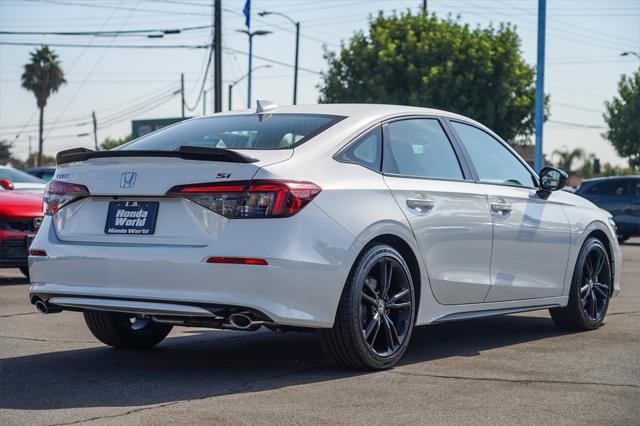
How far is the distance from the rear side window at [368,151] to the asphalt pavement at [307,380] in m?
1.20

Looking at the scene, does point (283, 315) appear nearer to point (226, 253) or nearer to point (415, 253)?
point (226, 253)

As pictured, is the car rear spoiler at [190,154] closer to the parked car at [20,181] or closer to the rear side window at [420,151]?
the rear side window at [420,151]

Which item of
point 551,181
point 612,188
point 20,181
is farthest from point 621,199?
point 551,181

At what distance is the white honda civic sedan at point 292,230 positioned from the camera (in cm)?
560

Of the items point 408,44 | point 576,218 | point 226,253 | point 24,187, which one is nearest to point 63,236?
point 226,253

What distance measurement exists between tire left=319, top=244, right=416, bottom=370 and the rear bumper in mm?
143

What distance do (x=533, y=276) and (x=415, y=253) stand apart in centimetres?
154

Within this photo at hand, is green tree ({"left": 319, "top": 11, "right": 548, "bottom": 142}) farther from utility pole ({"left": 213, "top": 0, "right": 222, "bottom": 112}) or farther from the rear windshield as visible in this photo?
the rear windshield

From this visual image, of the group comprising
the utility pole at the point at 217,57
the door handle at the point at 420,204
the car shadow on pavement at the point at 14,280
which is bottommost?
the car shadow on pavement at the point at 14,280

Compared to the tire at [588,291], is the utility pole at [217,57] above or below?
above

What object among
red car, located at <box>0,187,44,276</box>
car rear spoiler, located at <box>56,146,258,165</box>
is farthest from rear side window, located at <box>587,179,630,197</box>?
car rear spoiler, located at <box>56,146,258,165</box>

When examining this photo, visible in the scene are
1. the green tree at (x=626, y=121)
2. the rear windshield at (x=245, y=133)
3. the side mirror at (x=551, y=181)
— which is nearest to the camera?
the rear windshield at (x=245, y=133)

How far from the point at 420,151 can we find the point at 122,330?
7.19ft

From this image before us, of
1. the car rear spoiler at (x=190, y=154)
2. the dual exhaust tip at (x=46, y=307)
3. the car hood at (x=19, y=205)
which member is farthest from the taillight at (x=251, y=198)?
the car hood at (x=19, y=205)
